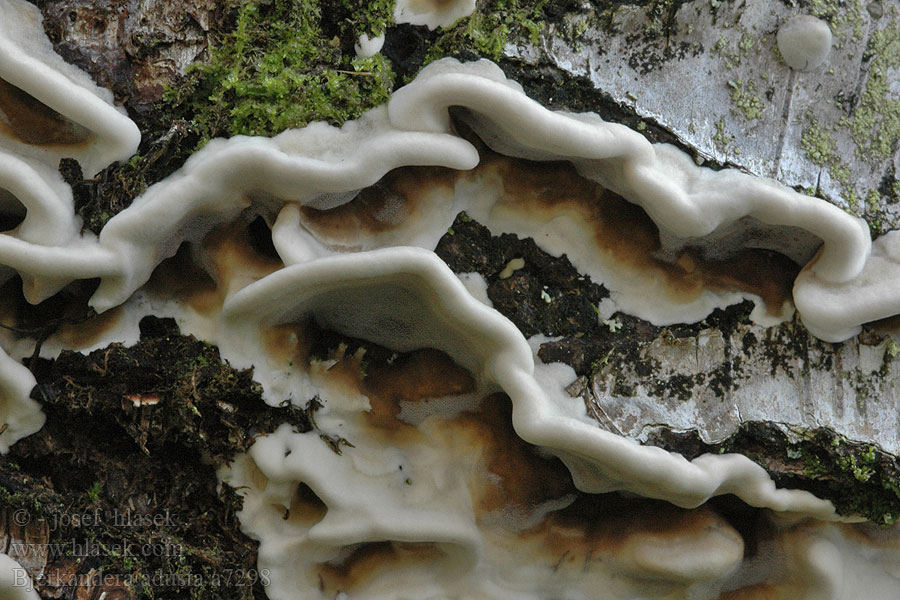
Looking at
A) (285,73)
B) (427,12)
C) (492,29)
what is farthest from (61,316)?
(492,29)

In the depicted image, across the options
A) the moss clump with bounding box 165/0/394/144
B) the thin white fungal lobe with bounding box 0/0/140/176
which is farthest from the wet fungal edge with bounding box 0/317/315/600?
the moss clump with bounding box 165/0/394/144

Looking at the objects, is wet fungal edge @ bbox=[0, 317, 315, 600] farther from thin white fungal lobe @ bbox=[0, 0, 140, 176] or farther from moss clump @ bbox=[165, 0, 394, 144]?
moss clump @ bbox=[165, 0, 394, 144]

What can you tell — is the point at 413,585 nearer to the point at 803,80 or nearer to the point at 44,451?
the point at 44,451

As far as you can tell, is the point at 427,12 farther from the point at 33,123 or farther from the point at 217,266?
the point at 33,123

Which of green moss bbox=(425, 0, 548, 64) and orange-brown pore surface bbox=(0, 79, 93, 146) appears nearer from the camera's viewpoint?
orange-brown pore surface bbox=(0, 79, 93, 146)

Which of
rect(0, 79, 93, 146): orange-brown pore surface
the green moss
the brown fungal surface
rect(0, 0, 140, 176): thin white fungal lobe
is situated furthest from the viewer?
the brown fungal surface

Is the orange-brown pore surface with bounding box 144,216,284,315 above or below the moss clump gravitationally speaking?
below

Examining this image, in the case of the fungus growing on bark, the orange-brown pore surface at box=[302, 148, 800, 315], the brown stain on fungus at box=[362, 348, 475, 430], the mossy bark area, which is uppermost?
the fungus growing on bark

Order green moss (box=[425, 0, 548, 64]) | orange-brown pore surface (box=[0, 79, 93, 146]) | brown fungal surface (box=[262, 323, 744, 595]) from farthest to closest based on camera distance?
brown fungal surface (box=[262, 323, 744, 595]), green moss (box=[425, 0, 548, 64]), orange-brown pore surface (box=[0, 79, 93, 146])
